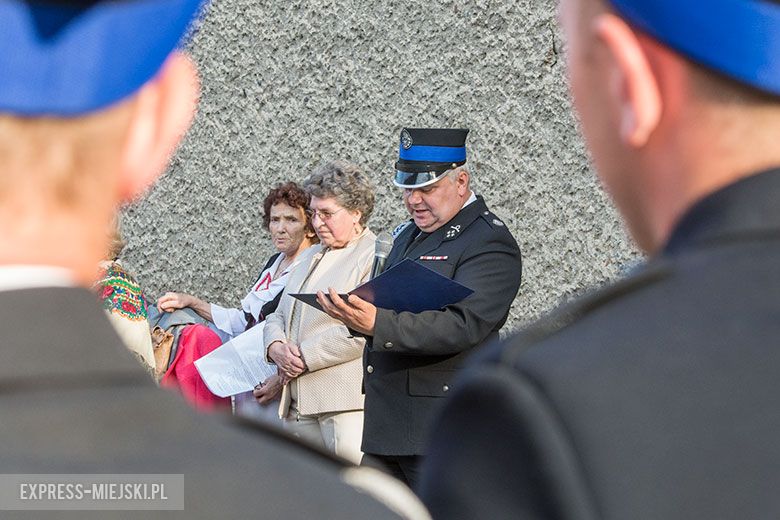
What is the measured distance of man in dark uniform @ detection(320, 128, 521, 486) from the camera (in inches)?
160

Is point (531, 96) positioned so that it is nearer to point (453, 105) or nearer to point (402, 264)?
point (453, 105)

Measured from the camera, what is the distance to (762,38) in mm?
987

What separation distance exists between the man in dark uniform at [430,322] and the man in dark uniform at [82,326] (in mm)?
3221

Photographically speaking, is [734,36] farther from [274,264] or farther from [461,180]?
[274,264]

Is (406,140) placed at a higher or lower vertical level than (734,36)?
lower

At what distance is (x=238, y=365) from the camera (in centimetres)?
489

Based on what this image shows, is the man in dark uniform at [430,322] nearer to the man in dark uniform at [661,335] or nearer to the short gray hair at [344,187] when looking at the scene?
the short gray hair at [344,187]

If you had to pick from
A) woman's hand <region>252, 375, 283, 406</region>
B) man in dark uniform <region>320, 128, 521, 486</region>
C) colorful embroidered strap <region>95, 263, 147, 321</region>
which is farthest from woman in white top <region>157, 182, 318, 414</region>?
man in dark uniform <region>320, 128, 521, 486</region>

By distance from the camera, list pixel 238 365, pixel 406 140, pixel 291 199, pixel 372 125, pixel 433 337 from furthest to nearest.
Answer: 1. pixel 372 125
2. pixel 291 199
3. pixel 238 365
4. pixel 406 140
5. pixel 433 337

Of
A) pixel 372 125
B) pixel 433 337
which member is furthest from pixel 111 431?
pixel 372 125

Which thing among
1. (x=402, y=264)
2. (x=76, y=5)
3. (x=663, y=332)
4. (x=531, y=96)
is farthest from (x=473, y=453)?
(x=531, y=96)

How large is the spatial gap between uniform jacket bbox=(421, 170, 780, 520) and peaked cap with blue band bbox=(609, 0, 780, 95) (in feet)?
0.28

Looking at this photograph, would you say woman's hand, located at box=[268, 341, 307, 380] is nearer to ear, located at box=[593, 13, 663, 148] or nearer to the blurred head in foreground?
ear, located at box=[593, 13, 663, 148]

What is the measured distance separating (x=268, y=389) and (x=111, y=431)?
4.14 m
